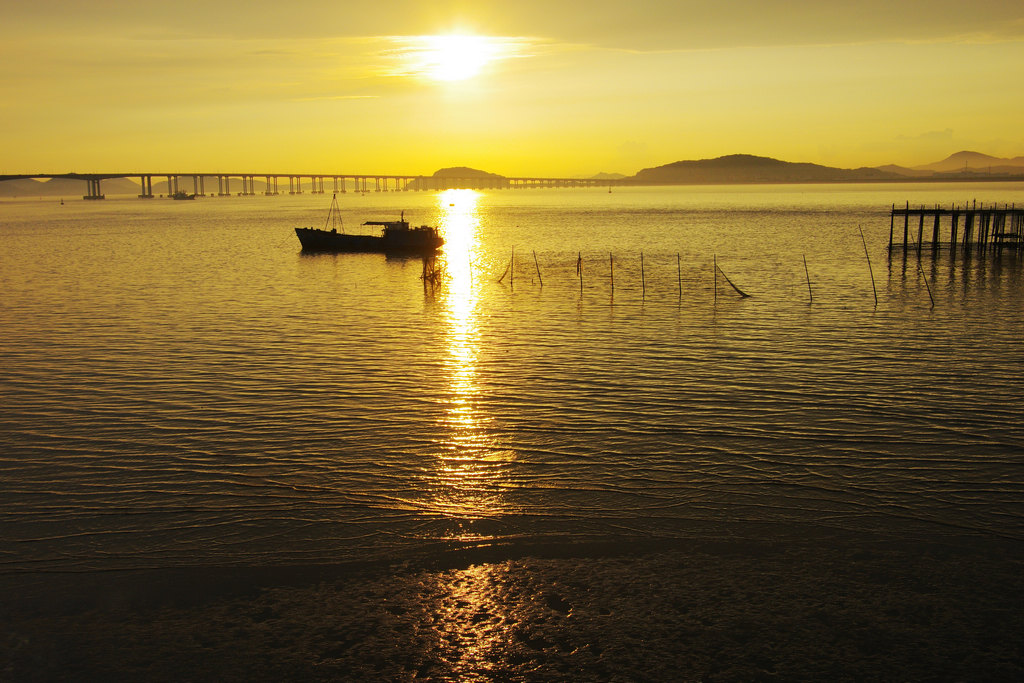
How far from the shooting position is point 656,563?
1209 centimetres

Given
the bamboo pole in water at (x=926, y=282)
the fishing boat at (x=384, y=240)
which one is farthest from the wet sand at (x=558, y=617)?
the fishing boat at (x=384, y=240)

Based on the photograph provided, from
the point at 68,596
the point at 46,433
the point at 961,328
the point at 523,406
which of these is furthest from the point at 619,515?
the point at 961,328

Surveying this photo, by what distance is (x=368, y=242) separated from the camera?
251ft

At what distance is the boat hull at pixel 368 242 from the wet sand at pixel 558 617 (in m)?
62.1

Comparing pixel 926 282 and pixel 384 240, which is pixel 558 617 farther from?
pixel 384 240

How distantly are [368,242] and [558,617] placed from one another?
68.7 meters

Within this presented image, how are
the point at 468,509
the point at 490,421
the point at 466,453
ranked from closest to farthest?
the point at 468,509 → the point at 466,453 → the point at 490,421

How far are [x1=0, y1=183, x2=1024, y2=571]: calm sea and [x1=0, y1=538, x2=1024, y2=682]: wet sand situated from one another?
2.32 ft

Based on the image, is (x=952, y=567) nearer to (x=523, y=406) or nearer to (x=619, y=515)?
(x=619, y=515)

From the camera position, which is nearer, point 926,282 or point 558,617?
point 558,617

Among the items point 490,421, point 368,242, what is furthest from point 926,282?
point 368,242

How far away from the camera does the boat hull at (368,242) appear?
74750mm

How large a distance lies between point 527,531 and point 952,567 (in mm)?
6422

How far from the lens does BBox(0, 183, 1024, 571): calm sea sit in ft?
44.1
